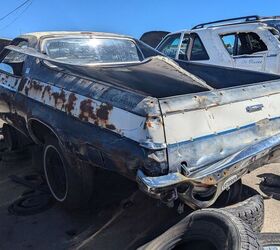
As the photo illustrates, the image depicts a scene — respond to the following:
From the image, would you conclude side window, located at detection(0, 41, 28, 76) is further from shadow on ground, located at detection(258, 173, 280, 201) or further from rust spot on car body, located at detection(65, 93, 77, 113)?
shadow on ground, located at detection(258, 173, 280, 201)

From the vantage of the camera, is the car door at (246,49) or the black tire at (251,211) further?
the car door at (246,49)

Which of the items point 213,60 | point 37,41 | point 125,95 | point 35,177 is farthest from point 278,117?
point 213,60

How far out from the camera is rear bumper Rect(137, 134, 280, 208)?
2.99 m

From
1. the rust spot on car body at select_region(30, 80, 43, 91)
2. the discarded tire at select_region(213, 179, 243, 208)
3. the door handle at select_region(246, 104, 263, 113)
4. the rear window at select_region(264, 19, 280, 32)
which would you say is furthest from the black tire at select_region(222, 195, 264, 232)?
the rear window at select_region(264, 19, 280, 32)

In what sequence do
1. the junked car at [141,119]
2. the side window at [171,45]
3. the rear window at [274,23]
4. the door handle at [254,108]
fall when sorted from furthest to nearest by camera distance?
the side window at [171,45] < the rear window at [274,23] < the door handle at [254,108] < the junked car at [141,119]

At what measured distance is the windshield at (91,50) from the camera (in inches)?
189

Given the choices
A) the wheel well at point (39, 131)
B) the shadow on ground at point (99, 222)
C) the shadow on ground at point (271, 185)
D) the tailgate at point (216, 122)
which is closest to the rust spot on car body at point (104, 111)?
the tailgate at point (216, 122)

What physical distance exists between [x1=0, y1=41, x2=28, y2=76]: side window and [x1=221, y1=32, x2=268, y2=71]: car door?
179 inches

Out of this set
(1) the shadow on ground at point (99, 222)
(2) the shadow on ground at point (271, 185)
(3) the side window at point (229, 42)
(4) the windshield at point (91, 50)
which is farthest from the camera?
(3) the side window at point (229, 42)

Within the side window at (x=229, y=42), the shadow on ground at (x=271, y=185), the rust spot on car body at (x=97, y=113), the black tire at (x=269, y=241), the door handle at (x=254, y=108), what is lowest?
the shadow on ground at (x=271, y=185)

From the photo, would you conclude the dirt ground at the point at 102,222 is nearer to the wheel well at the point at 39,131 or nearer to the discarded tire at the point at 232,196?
the discarded tire at the point at 232,196

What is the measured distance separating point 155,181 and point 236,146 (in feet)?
3.02

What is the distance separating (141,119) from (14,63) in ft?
7.67

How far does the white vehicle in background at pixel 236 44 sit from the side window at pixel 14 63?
442cm
